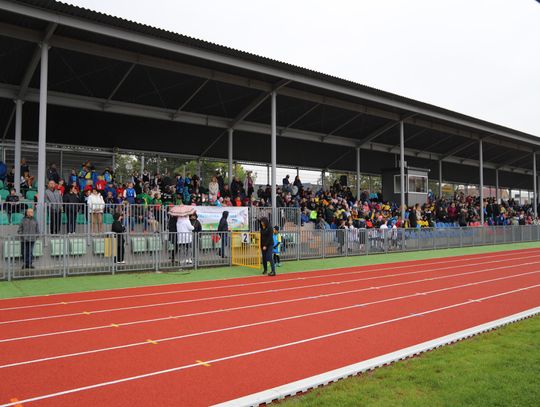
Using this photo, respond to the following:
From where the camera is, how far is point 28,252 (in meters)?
12.5

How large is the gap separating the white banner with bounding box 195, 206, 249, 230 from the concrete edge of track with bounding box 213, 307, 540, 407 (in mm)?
10829

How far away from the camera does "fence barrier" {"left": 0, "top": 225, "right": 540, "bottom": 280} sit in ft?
40.9

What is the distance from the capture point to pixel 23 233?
40.7 feet

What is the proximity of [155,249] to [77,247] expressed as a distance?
92.6 inches

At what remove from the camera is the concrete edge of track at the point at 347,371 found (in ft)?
14.5

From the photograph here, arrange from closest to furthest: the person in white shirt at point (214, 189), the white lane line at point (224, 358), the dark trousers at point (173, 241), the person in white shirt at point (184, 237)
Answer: the white lane line at point (224, 358) < the dark trousers at point (173, 241) < the person in white shirt at point (184, 237) < the person in white shirt at point (214, 189)

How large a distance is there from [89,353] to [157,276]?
25.2 ft

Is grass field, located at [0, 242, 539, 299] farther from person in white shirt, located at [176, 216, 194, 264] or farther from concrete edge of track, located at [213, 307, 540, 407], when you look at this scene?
concrete edge of track, located at [213, 307, 540, 407]

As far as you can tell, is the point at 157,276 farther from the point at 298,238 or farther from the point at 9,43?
the point at 9,43

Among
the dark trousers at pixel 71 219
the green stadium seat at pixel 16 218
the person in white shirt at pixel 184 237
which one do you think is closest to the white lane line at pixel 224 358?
the person in white shirt at pixel 184 237

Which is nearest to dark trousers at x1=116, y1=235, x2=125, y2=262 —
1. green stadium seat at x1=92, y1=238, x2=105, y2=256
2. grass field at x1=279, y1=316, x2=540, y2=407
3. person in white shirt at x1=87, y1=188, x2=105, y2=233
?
green stadium seat at x1=92, y1=238, x2=105, y2=256

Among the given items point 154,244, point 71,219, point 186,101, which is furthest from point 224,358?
point 186,101

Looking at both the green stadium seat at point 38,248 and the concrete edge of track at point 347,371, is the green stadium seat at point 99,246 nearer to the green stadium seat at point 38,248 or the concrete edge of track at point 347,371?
the green stadium seat at point 38,248

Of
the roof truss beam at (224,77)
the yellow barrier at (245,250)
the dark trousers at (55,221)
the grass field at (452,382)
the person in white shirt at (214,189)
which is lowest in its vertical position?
the grass field at (452,382)
